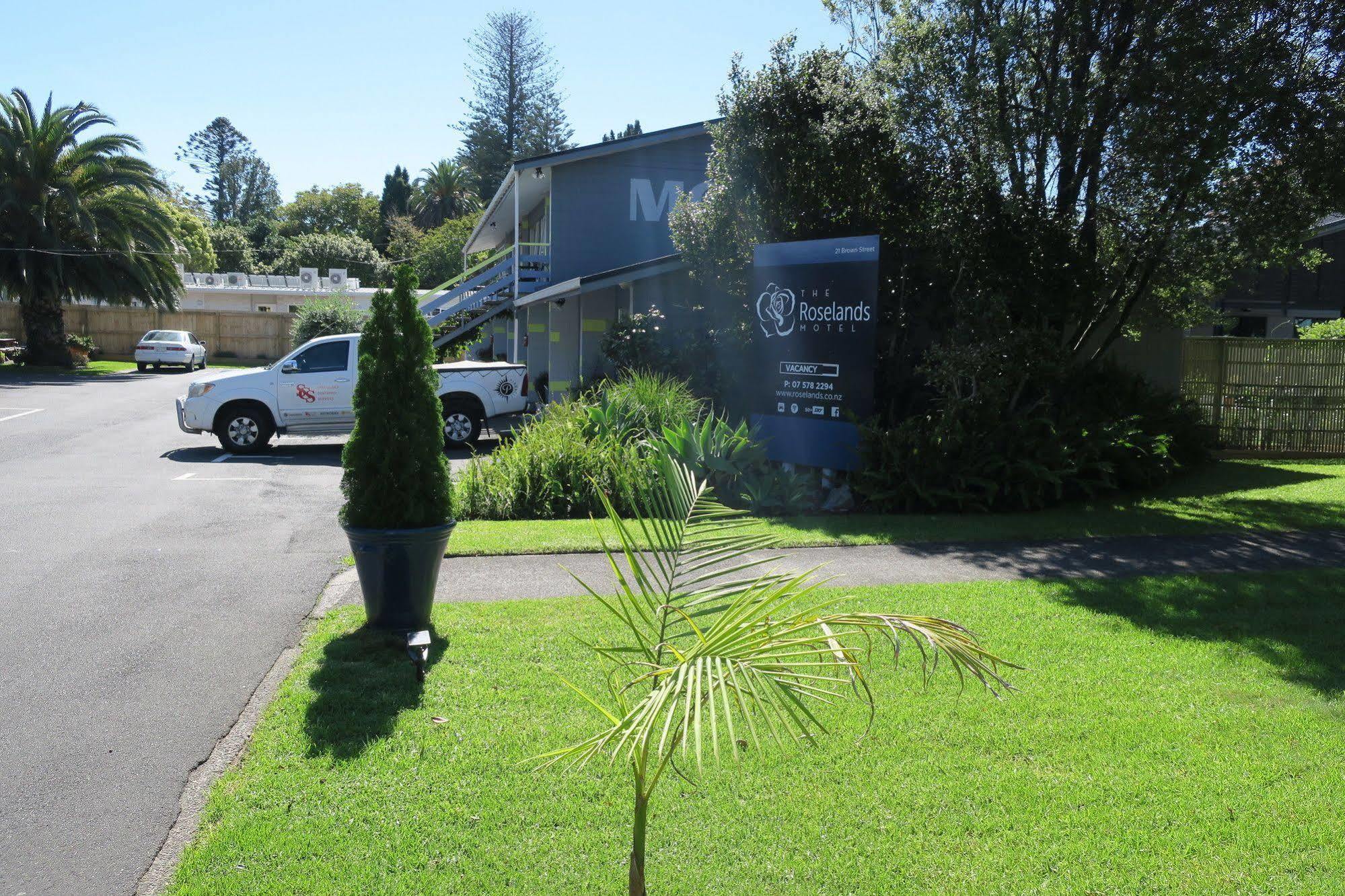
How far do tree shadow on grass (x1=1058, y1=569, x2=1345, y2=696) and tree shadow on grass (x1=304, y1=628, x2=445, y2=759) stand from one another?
185 inches

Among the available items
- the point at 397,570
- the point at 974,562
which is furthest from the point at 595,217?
the point at 397,570

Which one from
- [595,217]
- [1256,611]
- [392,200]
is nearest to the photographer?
[1256,611]

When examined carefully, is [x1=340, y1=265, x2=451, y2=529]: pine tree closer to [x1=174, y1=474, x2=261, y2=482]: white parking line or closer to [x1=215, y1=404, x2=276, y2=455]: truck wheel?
[x1=174, y1=474, x2=261, y2=482]: white parking line

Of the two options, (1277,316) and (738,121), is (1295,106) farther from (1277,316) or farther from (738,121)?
(1277,316)

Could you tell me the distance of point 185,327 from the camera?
4672 centimetres

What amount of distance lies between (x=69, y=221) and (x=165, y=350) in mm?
5390

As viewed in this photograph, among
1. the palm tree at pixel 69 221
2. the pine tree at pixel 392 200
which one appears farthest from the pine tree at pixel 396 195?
the palm tree at pixel 69 221

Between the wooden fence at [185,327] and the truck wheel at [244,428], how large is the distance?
31.1 meters

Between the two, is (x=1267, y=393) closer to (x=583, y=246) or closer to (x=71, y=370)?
(x=583, y=246)

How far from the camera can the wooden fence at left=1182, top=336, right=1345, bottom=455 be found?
54.4 ft

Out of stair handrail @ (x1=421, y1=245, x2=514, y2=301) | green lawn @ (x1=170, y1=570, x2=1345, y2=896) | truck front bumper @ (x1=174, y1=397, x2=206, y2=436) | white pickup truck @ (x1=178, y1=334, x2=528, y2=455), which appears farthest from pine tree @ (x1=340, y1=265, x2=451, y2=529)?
stair handrail @ (x1=421, y1=245, x2=514, y2=301)

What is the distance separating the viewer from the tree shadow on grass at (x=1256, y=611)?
6.00 m

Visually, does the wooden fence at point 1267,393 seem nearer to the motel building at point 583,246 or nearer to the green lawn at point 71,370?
the motel building at point 583,246

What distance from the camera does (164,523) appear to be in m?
10.4
